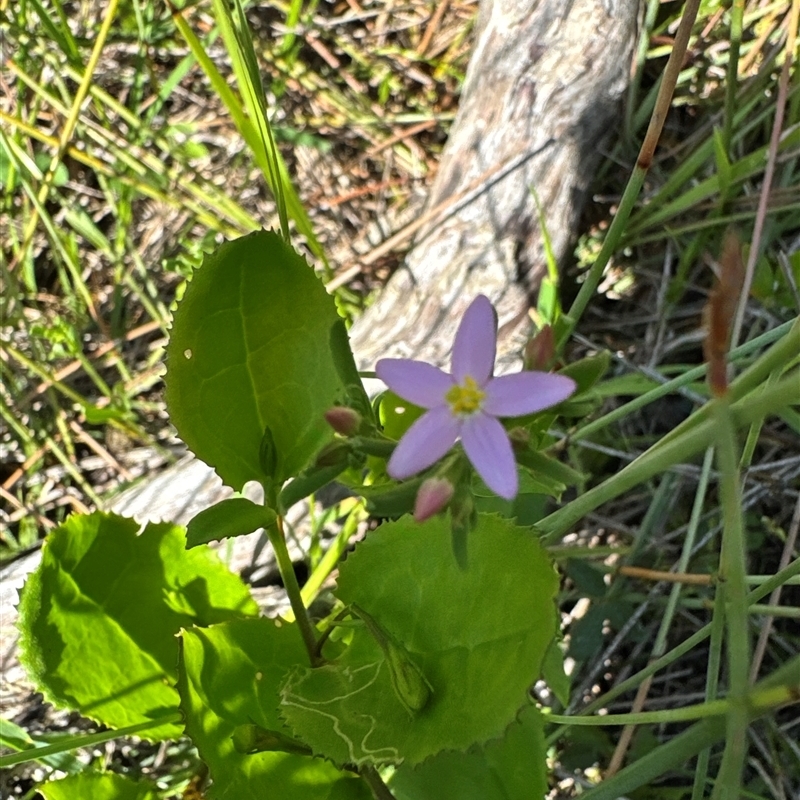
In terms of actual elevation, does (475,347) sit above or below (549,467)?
above

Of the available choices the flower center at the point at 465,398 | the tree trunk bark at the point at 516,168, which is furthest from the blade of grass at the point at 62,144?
the flower center at the point at 465,398

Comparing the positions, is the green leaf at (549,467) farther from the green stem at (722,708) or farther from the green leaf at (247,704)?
the green leaf at (247,704)

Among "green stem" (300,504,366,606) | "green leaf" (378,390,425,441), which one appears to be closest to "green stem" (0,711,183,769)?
"green stem" (300,504,366,606)

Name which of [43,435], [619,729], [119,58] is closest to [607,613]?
[619,729]

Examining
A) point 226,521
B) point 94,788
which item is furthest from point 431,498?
point 94,788

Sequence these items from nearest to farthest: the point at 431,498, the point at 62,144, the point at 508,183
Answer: the point at 431,498 → the point at 508,183 → the point at 62,144

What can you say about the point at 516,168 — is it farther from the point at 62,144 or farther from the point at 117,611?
the point at 117,611
